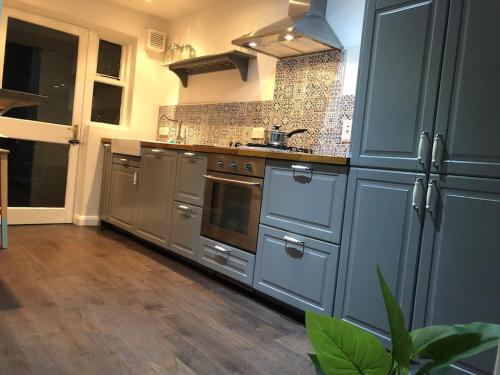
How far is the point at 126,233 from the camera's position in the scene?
3.93 m

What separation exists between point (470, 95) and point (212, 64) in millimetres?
2590

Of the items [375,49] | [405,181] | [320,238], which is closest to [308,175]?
[320,238]

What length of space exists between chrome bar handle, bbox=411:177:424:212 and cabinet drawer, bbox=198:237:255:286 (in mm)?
1045

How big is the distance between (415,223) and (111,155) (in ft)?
10.4

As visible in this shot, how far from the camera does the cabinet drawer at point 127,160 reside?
361 cm

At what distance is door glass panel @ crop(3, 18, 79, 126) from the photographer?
3.79 m

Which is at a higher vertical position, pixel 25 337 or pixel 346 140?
pixel 346 140

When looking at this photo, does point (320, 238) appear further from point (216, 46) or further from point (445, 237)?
point (216, 46)

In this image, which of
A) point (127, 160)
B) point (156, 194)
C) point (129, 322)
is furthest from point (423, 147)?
point (127, 160)

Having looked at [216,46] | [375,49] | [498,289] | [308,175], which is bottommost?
[498,289]

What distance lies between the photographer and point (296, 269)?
2.18 meters

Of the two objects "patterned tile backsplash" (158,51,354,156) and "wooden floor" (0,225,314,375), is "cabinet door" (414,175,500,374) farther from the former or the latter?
"patterned tile backsplash" (158,51,354,156)

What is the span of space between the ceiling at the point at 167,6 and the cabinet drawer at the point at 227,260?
8.05ft

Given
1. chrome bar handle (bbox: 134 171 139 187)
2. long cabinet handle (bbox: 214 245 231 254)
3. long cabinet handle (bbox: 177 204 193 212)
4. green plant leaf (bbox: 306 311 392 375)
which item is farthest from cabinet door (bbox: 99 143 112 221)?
green plant leaf (bbox: 306 311 392 375)
